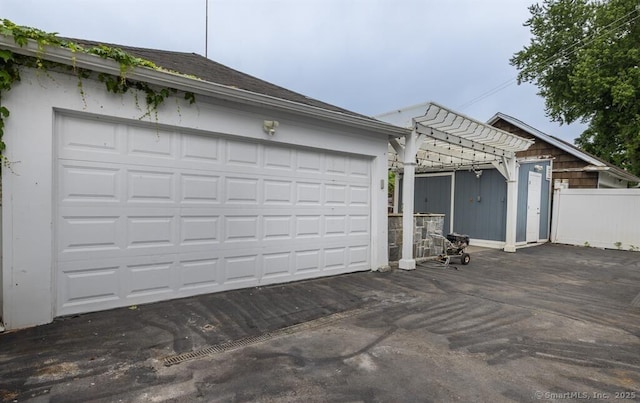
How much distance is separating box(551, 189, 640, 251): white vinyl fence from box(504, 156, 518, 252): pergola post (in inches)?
126

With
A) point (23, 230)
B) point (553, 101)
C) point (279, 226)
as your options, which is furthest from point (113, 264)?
point (553, 101)

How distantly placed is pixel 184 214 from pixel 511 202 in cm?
858

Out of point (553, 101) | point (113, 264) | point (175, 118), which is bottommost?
point (113, 264)

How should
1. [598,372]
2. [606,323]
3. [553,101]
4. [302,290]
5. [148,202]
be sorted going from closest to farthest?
[598,372] → [606,323] → [148,202] → [302,290] → [553,101]

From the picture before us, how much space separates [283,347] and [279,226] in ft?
7.64

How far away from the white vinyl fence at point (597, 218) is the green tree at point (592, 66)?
175 inches

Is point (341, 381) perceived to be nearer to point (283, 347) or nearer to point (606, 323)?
point (283, 347)

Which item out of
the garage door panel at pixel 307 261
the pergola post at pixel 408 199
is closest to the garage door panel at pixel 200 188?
the garage door panel at pixel 307 261

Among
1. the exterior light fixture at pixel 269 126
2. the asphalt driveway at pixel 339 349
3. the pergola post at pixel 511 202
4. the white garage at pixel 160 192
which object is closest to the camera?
the asphalt driveway at pixel 339 349

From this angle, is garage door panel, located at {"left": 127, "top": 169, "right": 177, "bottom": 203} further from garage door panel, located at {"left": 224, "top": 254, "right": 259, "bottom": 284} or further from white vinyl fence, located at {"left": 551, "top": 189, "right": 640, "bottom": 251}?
white vinyl fence, located at {"left": 551, "top": 189, "right": 640, "bottom": 251}

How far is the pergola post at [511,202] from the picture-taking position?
919cm

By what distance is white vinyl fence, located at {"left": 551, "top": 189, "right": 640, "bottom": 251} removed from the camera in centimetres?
989

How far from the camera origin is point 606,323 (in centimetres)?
378

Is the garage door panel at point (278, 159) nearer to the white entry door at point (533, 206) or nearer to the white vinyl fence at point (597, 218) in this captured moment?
the white entry door at point (533, 206)
